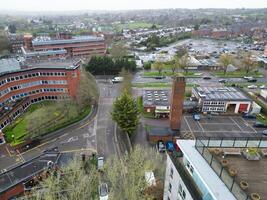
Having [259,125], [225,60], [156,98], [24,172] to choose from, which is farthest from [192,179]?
[225,60]

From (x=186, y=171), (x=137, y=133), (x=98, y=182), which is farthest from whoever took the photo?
(x=137, y=133)

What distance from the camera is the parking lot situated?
40.6 metres

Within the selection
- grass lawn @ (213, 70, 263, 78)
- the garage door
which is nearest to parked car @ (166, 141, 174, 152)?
the garage door

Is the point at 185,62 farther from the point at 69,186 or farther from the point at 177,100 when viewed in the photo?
the point at 69,186


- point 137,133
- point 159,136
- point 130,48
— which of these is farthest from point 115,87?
point 130,48

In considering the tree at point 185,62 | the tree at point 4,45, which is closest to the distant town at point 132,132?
the tree at point 185,62

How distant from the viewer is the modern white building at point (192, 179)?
12.1 meters

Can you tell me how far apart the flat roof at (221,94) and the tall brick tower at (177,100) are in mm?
13305

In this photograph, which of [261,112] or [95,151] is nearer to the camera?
[95,151]

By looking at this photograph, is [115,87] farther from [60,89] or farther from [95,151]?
[95,151]

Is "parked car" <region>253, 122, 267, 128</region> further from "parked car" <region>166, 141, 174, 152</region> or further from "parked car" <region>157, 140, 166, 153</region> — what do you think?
"parked car" <region>157, 140, 166, 153</region>

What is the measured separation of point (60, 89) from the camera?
50656mm

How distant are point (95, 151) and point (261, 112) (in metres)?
39.3

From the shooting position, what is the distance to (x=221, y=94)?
50094 mm
